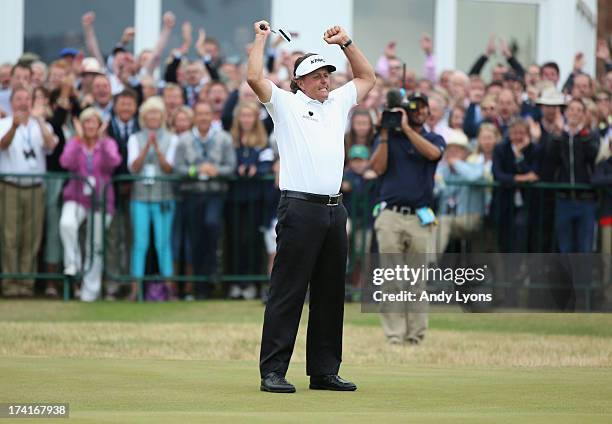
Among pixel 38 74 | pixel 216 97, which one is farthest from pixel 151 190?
pixel 38 74

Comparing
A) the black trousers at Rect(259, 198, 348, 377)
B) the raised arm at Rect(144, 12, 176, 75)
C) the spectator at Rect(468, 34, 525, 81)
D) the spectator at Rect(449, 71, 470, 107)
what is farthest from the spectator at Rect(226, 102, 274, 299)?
the black trousers at Rect(259, 198, 348, 377)

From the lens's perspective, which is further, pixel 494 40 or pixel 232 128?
pixel 494 40

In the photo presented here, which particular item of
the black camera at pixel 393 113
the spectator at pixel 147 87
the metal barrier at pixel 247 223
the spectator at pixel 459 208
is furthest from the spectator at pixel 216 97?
the black camera at pixel 393 113

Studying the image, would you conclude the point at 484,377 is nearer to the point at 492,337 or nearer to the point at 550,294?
the point at 492,337

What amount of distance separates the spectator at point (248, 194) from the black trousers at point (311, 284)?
7.46m

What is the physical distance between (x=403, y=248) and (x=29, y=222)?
507 cm

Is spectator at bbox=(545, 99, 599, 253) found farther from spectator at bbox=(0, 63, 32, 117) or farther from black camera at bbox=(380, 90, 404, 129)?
spectator at bbox=(0, 63, 32, 117)

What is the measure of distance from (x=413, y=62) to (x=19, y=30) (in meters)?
6.11

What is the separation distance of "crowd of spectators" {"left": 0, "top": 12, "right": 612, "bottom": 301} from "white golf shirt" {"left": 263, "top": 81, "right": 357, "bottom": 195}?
7207 millimetres

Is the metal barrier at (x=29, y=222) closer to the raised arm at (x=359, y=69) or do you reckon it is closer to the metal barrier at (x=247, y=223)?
the metal barrier at (x=247, y=223)

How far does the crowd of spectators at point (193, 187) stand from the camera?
16.5 meters

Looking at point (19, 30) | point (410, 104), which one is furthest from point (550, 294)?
point (19, 30)

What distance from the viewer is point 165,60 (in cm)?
2092

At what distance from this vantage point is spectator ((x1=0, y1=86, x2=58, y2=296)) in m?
16.3
